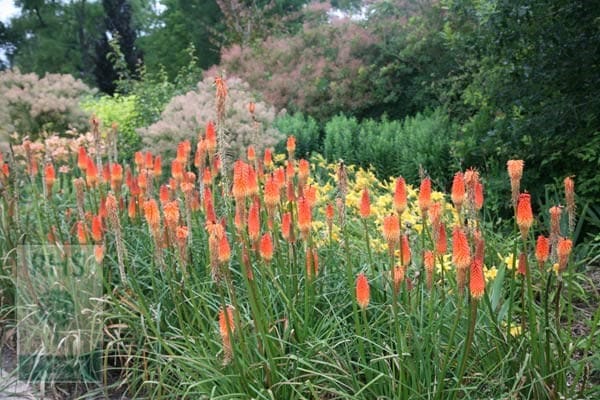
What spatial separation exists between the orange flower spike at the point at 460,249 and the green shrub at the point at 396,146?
4704 mm

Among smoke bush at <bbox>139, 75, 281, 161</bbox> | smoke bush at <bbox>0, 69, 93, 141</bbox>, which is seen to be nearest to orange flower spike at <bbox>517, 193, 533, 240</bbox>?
smoke bush at <bbox>139, 75, 281, 161</bbox>

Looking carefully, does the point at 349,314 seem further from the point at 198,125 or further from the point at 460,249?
the point at 198,125

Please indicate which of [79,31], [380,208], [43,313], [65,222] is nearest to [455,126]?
[380,208]

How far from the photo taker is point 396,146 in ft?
24.8

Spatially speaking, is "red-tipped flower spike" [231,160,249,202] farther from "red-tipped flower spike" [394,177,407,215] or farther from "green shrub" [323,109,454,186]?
"green shrub" [323,109,454,186]

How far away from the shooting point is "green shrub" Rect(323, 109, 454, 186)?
6.96 metres

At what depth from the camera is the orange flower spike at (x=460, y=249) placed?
1.64m

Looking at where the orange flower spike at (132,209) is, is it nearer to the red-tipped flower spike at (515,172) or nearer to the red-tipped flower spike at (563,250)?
the red-tipped flower spike at (515,172)

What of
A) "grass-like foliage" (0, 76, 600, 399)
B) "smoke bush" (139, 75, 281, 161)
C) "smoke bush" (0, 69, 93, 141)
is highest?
"smoke bush" (0, 69, 93, 141)

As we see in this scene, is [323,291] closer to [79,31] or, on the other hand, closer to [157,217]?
[157,217]

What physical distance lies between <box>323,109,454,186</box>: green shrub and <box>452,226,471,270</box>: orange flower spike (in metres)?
4.70

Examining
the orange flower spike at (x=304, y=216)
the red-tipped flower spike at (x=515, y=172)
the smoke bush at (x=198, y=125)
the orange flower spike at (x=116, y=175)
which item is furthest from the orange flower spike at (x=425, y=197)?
the smoke bush at (x=198, y=125)

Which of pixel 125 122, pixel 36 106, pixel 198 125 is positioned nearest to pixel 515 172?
pixel 198 125

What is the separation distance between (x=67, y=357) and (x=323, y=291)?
134 centimetres
